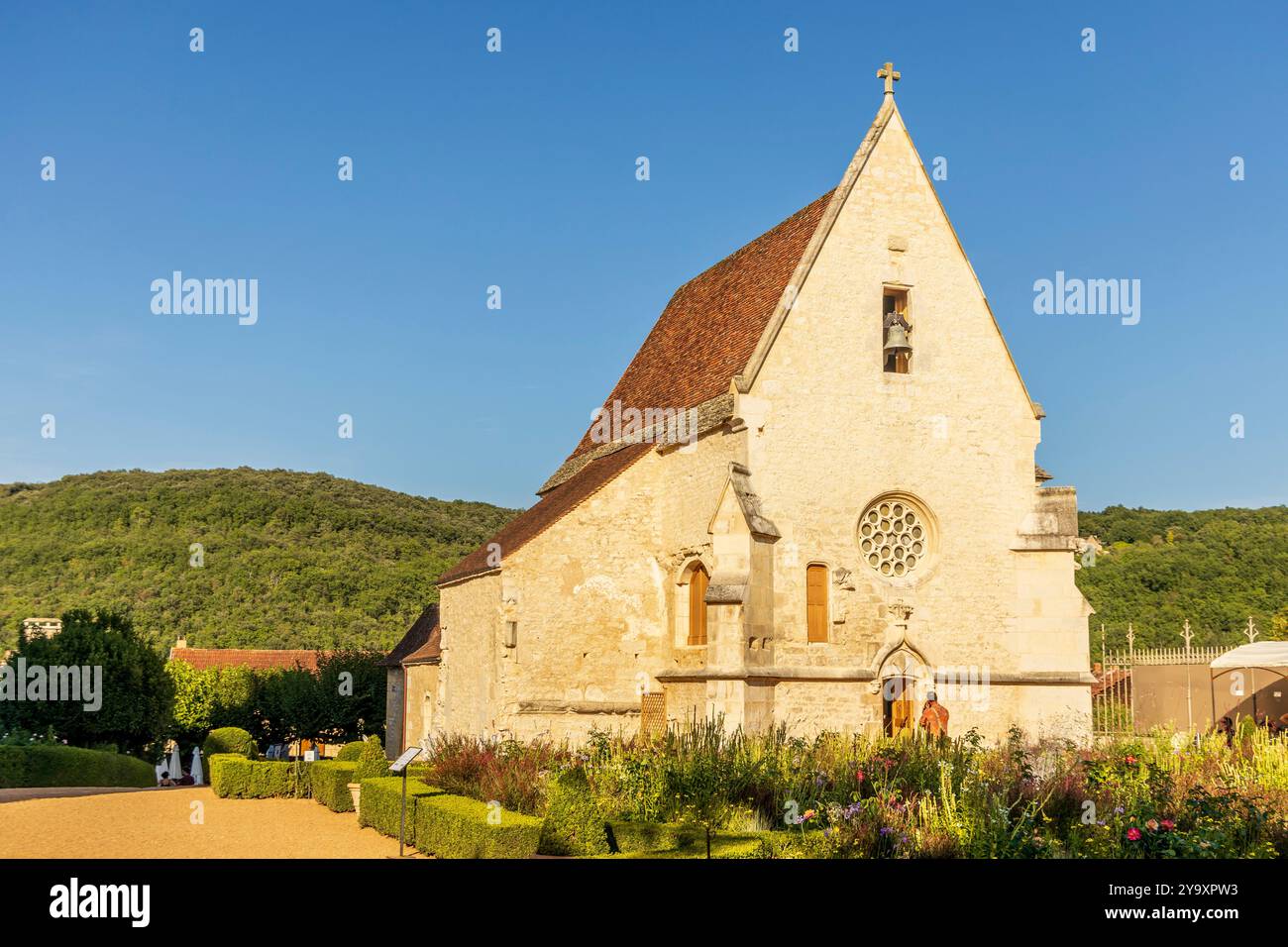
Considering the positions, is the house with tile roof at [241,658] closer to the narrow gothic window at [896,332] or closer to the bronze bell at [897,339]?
the narrow gothic window at [896,332]

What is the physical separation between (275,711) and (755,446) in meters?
31.8

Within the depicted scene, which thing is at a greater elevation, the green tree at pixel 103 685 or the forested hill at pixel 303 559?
the forested hill at pixel 303 559

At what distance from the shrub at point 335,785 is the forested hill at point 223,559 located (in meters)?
45.3

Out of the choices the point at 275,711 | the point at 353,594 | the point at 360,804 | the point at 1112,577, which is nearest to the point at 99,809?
the point at 360,804

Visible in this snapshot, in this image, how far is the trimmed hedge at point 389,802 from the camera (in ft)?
51.0

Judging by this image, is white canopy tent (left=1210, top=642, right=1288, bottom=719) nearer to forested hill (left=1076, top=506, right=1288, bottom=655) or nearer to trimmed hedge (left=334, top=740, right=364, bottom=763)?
forested hill (left=1076, top=506, right=1288, bottom=655)

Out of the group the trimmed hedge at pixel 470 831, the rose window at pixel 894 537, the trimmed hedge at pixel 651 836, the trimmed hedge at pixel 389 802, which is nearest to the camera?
the trimmed hedge at pixel 470 831

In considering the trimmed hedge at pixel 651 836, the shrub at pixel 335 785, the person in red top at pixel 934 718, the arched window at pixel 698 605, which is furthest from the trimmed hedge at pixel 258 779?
the person in red top at pixel 934 718

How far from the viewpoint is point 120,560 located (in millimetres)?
77500

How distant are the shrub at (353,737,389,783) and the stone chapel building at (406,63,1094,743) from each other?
2.36 metres

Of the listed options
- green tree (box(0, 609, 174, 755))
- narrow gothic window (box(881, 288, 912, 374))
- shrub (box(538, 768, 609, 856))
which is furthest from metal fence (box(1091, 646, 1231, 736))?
green tree (box(0, 609, 174, 755))

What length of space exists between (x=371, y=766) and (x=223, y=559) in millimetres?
66029

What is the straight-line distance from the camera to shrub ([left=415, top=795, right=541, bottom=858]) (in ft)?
41.4
